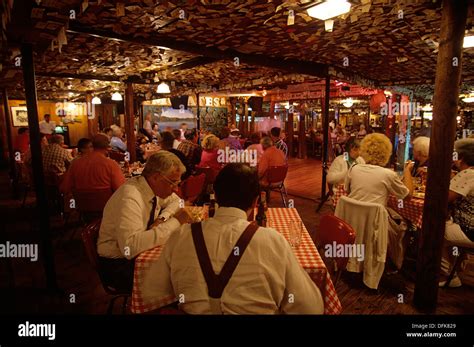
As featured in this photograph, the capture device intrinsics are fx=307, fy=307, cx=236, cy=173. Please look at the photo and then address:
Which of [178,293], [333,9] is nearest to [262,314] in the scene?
[178,293]

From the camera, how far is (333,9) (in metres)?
2.69

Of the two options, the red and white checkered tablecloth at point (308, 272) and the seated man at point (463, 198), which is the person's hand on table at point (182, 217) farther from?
the seated man at point (463, 198)

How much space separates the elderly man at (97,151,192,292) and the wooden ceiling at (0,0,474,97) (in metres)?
1.35

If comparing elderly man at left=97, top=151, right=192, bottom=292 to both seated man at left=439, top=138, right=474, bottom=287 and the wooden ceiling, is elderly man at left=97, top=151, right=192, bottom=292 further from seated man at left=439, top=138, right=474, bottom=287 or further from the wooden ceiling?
seated man at left=439, top=138, right=474, bottom=287

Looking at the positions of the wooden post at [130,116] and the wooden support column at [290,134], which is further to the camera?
the wooden support column at [290,134]

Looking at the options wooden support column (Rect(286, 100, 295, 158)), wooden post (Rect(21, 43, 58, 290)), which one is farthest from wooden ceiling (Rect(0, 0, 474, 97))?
wooden support column (Rect(286, 100, 295, 158))

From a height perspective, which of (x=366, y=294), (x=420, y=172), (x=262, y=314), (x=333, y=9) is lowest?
(x=366, y=294)

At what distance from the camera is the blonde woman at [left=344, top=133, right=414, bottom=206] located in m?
3.10

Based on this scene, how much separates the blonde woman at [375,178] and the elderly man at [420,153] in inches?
36.0

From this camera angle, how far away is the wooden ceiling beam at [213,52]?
143 inches

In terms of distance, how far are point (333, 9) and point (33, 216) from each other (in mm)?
5811

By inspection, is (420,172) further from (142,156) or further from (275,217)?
(142,156)

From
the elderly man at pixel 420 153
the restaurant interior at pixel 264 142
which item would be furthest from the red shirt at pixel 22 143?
the elderly man at pixel 420 153

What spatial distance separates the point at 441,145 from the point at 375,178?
0.69 m
